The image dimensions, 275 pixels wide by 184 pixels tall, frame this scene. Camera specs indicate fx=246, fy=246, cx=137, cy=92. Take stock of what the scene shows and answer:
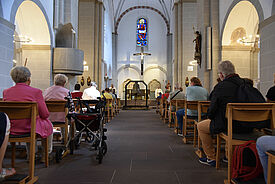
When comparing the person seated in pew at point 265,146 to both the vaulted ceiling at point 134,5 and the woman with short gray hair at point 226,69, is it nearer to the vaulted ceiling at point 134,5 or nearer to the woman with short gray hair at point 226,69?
the woman with short gray hair at point 226,69

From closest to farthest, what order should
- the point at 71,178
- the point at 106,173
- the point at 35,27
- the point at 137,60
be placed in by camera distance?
the point at 71,178 → the point at 106,173 → the point at 35,27 → the point at 137,60

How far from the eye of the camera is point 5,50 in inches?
219

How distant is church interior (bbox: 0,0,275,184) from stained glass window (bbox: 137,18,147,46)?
296 cm

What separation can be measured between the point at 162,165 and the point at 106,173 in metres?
0.76

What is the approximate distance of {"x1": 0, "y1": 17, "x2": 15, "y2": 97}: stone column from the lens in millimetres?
5407

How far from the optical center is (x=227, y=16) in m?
8.47

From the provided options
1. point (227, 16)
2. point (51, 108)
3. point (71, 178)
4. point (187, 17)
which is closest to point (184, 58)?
point (187, 17)

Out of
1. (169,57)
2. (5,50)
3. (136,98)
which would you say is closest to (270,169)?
(5,50)

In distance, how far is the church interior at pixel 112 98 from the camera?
105 inches

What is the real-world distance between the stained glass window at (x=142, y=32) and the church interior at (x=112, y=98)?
2.96 metres

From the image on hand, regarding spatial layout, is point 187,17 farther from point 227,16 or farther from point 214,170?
point 214,170

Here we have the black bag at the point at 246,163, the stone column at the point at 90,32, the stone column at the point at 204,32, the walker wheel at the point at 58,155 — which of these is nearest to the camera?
the black bag at the point at 246,163

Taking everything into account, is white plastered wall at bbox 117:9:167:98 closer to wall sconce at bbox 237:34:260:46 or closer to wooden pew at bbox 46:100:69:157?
wall sconce at bbox 237:34:260:46

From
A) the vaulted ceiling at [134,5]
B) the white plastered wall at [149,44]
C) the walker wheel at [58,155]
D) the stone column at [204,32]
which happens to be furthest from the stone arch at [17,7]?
the white plastered wall at [149,44]
